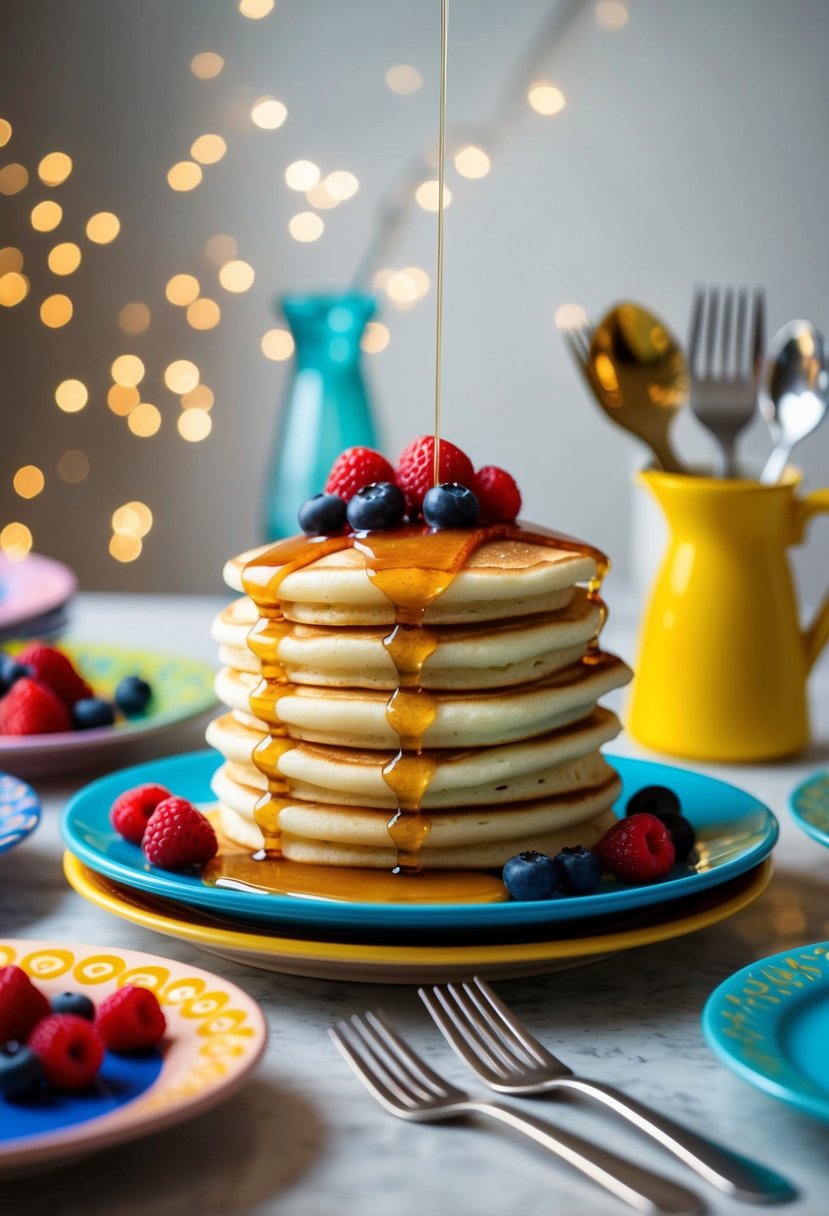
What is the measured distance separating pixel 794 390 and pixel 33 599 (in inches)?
38.0

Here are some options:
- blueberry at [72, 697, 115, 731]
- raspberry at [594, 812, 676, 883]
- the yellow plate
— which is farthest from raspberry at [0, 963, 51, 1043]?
blueberry at [72, 697, 115, 731]

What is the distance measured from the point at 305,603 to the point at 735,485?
1.92 feet

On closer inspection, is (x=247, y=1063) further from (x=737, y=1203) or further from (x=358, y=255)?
(x=358, y=255)

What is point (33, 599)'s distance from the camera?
6.04 feet

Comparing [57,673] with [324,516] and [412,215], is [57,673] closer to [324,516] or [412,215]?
[324,516]

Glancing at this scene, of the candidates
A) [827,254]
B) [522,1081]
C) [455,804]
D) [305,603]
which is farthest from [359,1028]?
[827,254]

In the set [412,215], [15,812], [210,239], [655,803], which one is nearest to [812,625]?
[655,803]

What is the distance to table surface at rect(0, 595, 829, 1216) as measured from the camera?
2.16ft

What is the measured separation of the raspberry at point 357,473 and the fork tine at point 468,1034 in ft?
1.34

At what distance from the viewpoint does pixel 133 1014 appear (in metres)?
0.71

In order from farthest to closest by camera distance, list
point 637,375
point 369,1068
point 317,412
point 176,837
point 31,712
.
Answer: point 317,412 < point 637,375 < point 31,712 < point 176,837 < point 369,1068

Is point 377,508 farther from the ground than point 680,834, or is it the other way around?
point 377,508

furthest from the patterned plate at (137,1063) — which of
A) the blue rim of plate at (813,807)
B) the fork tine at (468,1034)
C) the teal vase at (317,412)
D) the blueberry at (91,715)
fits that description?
the teal vase at (317,412)

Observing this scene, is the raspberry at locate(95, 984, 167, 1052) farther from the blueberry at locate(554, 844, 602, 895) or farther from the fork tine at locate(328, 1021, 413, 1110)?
the blueberry at locate(554, 844, 602, 895)
